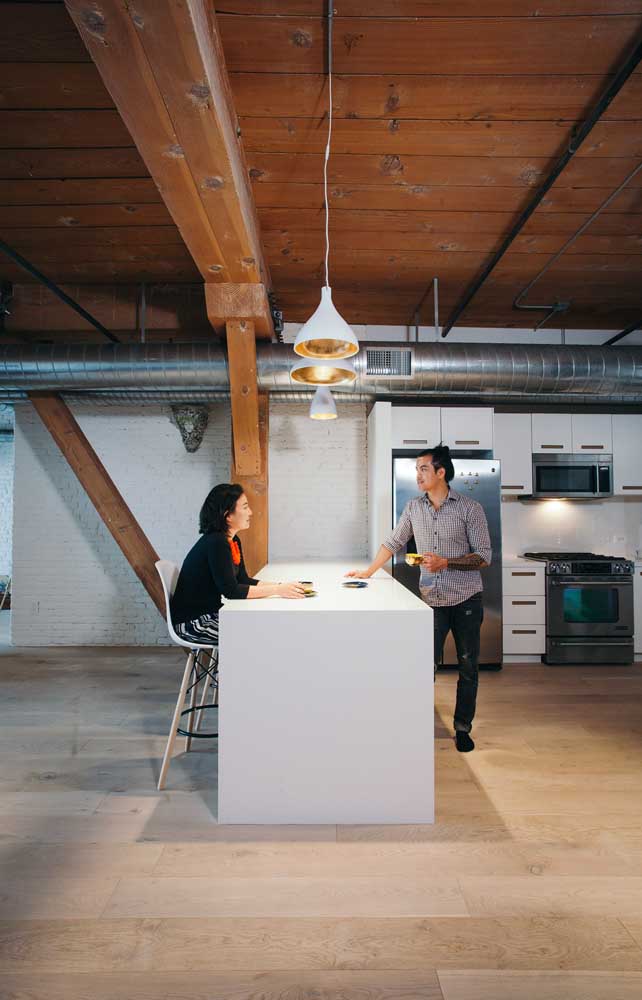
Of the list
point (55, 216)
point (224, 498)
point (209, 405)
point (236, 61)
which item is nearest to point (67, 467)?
point (209, 405)

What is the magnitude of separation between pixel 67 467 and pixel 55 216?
281 centimetres

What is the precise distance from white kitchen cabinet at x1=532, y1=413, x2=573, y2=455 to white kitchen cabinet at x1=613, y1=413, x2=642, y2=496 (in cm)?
43

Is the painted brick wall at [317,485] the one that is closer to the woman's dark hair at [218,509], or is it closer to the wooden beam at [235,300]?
the wooden beam at [235,300]

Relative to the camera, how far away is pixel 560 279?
3922mm

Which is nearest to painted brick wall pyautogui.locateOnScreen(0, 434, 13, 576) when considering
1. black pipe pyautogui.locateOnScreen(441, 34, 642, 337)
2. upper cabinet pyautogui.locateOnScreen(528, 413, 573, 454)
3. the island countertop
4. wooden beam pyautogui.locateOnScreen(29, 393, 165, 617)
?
wooden beam pyautogui.locateOnScreen(29, 393, 165, 617)

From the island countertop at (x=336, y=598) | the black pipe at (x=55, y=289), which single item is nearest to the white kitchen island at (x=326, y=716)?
the island countertop at (x=336, y=598)

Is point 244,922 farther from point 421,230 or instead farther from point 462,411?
point 462,411

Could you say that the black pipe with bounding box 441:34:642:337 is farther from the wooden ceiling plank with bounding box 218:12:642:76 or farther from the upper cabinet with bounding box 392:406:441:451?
the upper cabinet with bounding box 392:406:441:451

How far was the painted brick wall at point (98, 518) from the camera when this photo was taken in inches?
208

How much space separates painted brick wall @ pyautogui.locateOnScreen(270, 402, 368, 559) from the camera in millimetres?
5199

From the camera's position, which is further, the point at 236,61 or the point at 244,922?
the point at 236,61

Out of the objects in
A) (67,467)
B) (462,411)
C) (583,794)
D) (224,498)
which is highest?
(462,411)

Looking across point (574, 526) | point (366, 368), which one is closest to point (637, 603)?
point (574, 526)

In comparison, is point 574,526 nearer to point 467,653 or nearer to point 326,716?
point 467,653
